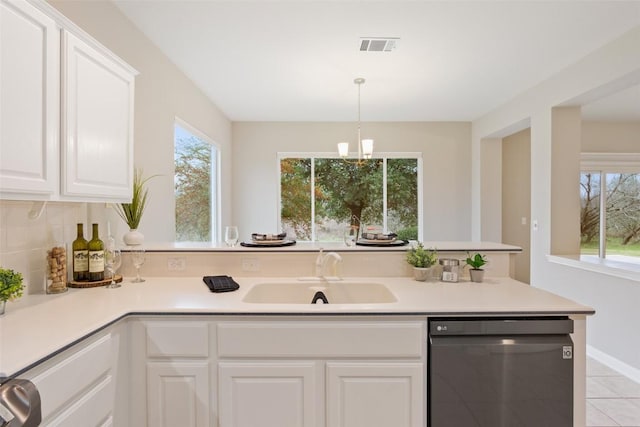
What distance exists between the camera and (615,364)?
2863 millimetres

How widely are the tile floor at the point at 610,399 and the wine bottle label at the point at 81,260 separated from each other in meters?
3.11

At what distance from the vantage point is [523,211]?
17.7ft

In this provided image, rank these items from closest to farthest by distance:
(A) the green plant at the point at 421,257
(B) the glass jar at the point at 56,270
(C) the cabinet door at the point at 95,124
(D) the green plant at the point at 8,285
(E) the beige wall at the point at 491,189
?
(D) the green plant at the point at 8,285 < (C) the cabinet door at the point at 95,124 < (B) the glass jar at the point at 56,270 < (A) the green plant at the point at 421,257 < (E) the beige wall at the point at 491,189

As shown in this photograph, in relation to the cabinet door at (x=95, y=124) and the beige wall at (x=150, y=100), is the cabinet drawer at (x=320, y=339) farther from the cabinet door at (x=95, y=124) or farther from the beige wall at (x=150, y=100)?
the beige wall at (x=150, y=100)

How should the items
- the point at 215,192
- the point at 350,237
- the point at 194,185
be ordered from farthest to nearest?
the point at 215,192 → the point at 194,185 → the point at 350,237

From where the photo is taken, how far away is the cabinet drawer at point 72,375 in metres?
1.01

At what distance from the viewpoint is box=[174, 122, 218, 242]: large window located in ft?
11.5

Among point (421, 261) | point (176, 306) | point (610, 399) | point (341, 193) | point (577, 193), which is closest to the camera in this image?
point (176, 306)

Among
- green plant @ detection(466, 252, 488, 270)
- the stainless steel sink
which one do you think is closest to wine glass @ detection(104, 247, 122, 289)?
the stainless steel sink

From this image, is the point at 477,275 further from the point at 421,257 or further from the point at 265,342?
the point at 265,342

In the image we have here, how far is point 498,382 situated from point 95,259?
201cm

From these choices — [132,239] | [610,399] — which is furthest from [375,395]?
[610,399]

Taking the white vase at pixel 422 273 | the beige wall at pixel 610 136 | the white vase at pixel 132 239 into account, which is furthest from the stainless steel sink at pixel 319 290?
the beige wall at pixel 610 136

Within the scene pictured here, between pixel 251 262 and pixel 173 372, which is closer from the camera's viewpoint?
pixel 173 372
